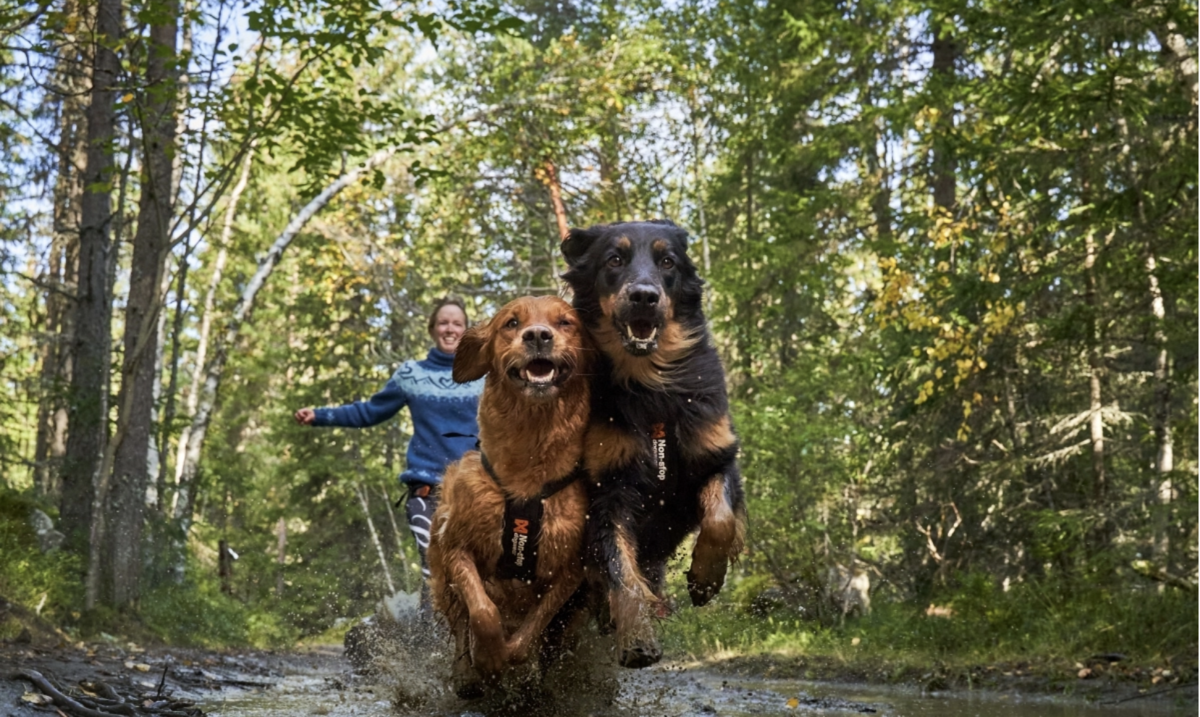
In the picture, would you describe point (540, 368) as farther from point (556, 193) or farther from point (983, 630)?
point (556, 193)

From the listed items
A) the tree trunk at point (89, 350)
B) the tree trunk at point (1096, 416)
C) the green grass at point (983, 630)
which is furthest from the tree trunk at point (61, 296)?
the tree trunk at point (1096, 416)

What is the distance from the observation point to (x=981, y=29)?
10375 millimetres

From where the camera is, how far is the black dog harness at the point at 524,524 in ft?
17.0

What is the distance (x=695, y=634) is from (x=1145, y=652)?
585cm

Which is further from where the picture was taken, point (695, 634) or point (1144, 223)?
point (695, 634)

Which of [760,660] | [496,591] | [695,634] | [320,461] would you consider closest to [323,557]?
[320,461]

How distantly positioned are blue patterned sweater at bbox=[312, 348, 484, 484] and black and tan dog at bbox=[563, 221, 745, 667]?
2.54 m

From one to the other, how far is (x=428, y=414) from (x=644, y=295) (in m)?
3.26

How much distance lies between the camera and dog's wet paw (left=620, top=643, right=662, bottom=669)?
5020mm

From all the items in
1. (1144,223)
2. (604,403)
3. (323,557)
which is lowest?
(323,557)

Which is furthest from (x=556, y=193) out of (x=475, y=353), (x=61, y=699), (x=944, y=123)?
(x=61, y=699)

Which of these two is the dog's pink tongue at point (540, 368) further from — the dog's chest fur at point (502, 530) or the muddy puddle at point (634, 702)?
the muddy puddle at point (634, 702)

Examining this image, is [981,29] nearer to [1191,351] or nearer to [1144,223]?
[1144,223]

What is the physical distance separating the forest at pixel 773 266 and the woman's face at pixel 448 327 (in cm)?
157
